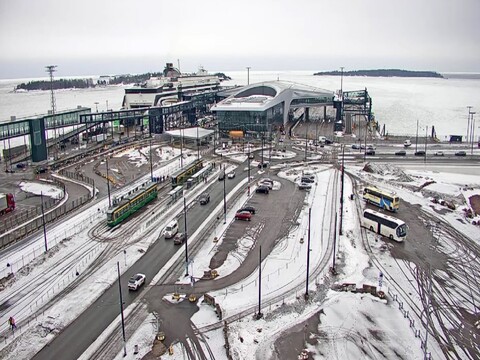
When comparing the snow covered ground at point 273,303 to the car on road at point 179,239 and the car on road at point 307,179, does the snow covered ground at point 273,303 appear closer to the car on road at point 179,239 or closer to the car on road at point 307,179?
the car on road at point 179,239

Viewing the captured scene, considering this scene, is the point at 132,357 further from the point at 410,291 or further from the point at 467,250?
the point at 467,250

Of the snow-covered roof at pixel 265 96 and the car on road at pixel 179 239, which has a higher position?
the snow-covered roof at pixel 265 96

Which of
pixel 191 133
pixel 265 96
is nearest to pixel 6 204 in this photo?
pixel 191 133

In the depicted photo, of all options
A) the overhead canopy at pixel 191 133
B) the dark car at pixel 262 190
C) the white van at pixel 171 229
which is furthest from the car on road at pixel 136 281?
the overhead canopy at pixel 191 133

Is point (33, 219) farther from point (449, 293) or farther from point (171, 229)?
point (449, 293)

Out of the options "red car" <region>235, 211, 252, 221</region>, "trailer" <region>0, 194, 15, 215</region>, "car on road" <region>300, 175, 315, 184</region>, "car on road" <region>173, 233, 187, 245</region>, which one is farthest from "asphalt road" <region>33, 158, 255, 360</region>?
"car on road" <region>300, 175, 315, 184</region>

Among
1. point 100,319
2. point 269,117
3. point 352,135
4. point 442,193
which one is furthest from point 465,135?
point 100,319
